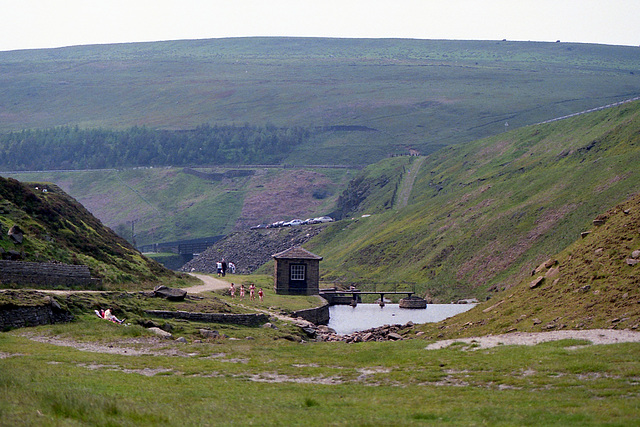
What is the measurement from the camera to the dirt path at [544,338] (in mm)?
22828

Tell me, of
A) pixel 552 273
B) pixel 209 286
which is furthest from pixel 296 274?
pixel 552 273

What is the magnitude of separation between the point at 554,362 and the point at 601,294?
622 cm

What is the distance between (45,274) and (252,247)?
111362 millimetres

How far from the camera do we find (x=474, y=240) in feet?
295

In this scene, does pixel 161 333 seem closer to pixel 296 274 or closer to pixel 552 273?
pixel 552 273

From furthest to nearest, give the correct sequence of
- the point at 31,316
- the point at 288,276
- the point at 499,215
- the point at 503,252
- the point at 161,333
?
the point at 499,215, the point at 503,252, the point at 288,276, the point at 161,333, the point at 31,316

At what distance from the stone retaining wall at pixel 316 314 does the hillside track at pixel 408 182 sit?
83.8 meters

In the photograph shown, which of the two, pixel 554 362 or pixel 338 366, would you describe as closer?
pixel 554 362

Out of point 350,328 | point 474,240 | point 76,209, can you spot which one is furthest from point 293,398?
point 474,240

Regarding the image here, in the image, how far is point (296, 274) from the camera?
235 feet

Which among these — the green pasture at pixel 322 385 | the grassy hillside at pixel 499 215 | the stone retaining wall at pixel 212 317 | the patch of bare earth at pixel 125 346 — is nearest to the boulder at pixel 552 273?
the green pasture at pixel 322 385

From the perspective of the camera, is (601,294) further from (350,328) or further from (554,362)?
(350,328)

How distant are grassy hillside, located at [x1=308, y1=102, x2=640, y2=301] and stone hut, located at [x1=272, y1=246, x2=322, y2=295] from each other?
13.5 meters

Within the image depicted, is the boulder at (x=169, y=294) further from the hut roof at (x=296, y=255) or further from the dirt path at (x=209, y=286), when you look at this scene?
the hut roof at (x=296, y=255)
